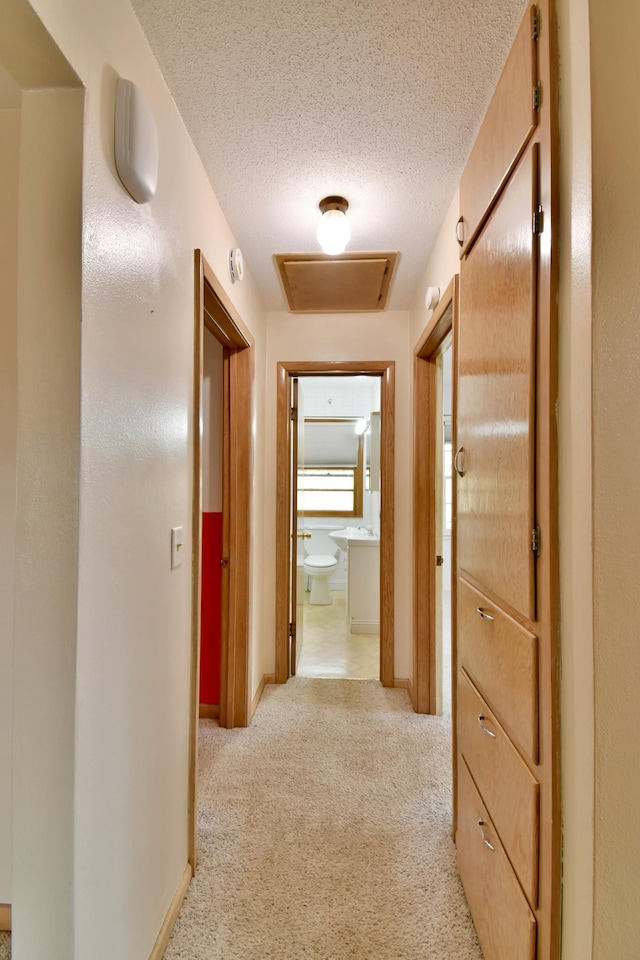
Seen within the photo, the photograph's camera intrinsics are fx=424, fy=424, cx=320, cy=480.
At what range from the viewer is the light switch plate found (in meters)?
1.29

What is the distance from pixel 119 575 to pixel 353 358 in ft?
7.24

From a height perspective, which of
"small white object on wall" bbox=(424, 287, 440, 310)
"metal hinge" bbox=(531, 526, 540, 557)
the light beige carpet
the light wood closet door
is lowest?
the light beige carpet

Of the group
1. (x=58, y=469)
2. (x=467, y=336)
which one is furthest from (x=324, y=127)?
(x=58, y=469)

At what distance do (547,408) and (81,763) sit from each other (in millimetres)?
1172

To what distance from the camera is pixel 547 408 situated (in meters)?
0.89

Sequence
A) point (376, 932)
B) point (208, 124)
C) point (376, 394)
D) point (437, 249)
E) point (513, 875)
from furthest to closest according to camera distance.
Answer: point (376, 394) → point (437, 249) → point (208, 124) → point (376, 932) → point (513, 875)

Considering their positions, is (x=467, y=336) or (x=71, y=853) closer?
(x=71, y=853)

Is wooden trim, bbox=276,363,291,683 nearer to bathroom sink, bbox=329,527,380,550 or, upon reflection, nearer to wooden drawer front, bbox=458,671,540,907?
bathroom sink, bbox=329,527,380,550

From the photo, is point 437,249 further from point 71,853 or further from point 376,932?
point 376,932

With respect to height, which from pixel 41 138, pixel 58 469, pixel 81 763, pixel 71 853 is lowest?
pixel 71 853

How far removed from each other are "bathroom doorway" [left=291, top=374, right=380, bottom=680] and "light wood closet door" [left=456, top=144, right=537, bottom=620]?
5.76 feet

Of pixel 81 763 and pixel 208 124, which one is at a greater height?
pixel 208 124

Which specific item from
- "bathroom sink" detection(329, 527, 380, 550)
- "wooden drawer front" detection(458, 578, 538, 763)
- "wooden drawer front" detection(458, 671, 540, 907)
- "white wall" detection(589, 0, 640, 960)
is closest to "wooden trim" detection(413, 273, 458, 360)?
"white wall" detection(589, 0, 640, 960)

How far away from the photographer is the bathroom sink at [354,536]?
144 inches
